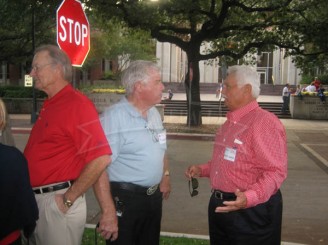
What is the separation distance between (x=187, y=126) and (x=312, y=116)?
8.80 meters

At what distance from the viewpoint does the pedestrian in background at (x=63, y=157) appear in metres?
2.72

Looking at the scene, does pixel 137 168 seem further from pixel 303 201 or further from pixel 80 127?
pixel 303 201

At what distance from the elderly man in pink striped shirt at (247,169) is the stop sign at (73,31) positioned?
192cm

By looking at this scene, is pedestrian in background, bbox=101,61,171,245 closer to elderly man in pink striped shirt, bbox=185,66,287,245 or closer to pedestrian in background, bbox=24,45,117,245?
pedestrian in background, bbox=24,45,117,245

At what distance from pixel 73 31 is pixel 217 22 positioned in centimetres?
1399

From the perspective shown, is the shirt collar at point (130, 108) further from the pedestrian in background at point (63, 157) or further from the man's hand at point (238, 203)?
the man's hand at point (238, 203)

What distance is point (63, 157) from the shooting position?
2779 mm

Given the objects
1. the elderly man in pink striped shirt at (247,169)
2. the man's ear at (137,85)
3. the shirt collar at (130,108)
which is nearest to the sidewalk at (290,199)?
the elderly man in pink striped shirt at (247,169)

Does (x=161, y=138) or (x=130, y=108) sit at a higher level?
(x=130, y=108)

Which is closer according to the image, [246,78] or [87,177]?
[87,177]

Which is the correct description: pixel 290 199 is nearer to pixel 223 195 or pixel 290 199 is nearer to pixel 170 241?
pixel 170 241

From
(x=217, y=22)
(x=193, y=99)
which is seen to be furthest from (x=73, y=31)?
(x=193, y=99)

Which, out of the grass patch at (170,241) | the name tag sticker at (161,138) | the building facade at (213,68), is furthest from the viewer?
the building facade at (213,68)

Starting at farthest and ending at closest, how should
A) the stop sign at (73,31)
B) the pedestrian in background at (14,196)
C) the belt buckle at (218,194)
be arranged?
the stop sign at (73,31), the belt buckle at (218,194), the pedestrian in background at (14,196)
